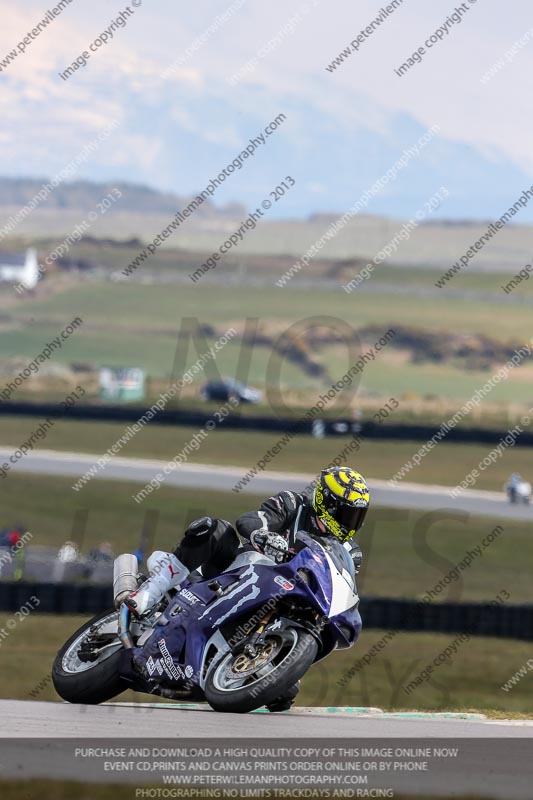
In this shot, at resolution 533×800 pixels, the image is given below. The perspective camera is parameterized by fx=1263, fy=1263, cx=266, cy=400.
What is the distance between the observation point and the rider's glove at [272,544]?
8336 mm

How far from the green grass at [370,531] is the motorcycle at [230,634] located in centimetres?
1677

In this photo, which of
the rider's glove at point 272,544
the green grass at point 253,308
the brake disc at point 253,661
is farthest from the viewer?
the green grass at point 253,308

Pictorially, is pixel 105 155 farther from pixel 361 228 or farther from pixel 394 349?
pixel 394 349

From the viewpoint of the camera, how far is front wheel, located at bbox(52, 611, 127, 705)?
8.59m

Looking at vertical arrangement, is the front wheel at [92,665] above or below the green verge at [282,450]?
above

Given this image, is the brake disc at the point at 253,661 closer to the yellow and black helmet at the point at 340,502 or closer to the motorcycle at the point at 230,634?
the motorcycle at the point at 230,634

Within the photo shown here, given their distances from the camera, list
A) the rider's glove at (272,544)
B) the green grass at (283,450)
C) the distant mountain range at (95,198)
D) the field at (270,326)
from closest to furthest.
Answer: the rider's glove at (272,544) < the green grass at (283,450) < the field at (270,326) < the distant mountain range at (95,198)

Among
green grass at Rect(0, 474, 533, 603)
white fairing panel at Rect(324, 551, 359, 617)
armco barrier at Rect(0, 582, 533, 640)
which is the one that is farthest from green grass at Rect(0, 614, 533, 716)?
white fairing panel at Rect(324, 551, 359, 617)

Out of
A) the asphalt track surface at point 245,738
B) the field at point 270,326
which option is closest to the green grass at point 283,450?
the field at point 270,326

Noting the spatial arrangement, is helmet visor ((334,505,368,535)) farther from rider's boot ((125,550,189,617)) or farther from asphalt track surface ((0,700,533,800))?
asphalt track surface ((0,700,533,800))

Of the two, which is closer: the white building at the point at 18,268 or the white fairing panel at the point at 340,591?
the white fairing panel at the point at 340,591

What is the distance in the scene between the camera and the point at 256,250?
124 metres

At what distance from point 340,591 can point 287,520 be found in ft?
2.63

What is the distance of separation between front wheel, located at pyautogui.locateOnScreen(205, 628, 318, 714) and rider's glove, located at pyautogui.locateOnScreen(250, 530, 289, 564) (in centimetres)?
58
